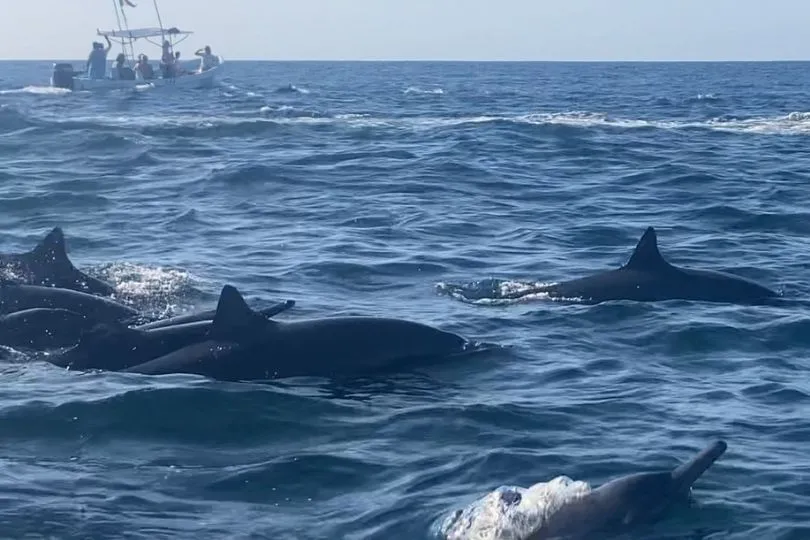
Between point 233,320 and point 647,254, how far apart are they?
641cm

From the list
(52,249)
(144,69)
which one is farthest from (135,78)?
(52,249)

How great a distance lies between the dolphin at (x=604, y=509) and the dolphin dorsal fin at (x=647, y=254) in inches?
303

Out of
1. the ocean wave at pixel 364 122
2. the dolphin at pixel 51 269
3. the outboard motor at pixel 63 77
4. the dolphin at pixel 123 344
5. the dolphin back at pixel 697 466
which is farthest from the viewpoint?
the outboard motor at pixel 63 77

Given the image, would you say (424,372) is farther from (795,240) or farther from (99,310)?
(795,240)

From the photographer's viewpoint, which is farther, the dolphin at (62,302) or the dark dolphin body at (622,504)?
the dolphin at (62,302)

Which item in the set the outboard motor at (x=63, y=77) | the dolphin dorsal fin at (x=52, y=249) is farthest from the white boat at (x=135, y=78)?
the dolphin dorsal fin at (x=52, y=249)

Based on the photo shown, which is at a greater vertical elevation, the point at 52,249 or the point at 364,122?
the point at 52,249

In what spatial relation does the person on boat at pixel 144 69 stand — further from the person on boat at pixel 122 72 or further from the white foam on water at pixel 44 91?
the white foam on water at pixel 44 91

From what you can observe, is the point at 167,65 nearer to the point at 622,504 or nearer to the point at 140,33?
the point at 140,33

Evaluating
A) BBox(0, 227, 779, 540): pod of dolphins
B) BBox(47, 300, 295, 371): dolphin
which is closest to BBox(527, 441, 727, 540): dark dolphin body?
BBox(0, 227, 779, 540): pod of dolphins

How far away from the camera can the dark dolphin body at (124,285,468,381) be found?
41.5ft

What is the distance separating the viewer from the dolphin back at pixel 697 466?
9.49 meters

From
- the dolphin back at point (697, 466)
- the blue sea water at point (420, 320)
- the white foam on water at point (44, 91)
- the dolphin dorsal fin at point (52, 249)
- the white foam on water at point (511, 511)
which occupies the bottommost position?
the white foam on water at point (44, 91)

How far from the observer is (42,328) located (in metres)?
14.4
